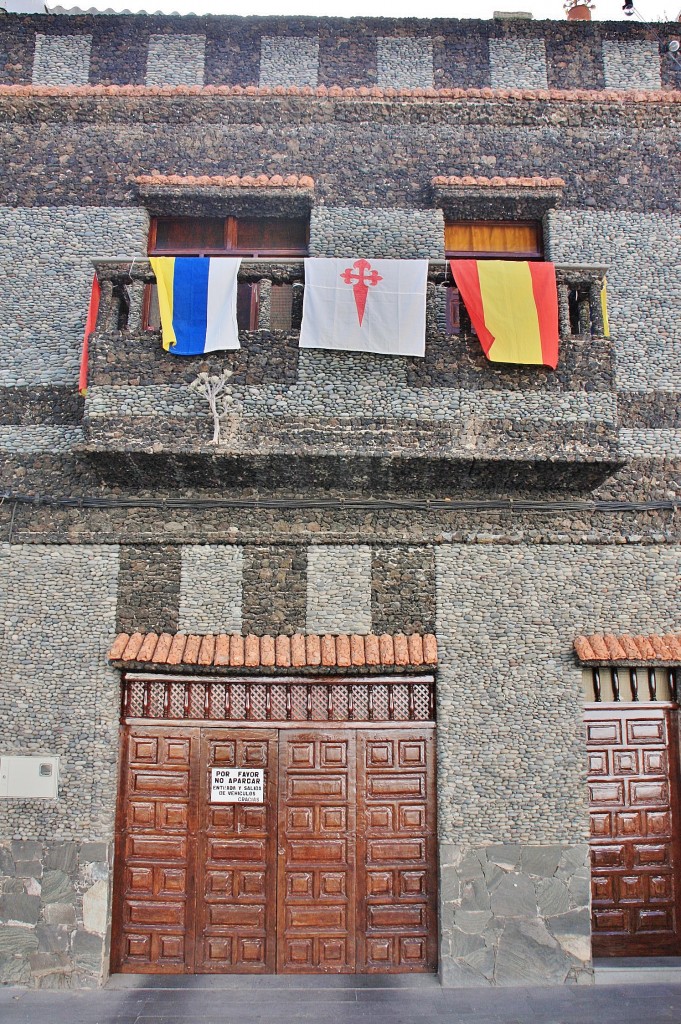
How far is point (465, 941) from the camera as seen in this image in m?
7.38

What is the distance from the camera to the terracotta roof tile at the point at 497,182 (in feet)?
29.9

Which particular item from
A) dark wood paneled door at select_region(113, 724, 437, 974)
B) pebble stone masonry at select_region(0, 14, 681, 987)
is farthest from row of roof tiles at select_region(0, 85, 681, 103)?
dark wood paneled door at select_region(113, 724, 437, 974)

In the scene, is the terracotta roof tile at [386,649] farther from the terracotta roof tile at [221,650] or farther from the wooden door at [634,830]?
the wooden door at [634,830]

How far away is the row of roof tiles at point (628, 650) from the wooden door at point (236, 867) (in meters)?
3.61

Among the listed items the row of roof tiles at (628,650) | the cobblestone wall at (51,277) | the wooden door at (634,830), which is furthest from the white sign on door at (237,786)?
the cobblestone wall at (51,277)

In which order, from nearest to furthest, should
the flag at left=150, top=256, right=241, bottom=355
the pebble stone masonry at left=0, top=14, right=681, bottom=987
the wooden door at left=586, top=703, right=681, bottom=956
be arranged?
1. the pebble stone masonry at left=0, top=14, right=681, bottom=987
2. the wooden door at left=586, top=703, right=681, bottom=956
3. the flag at left=150, top=256, right=241, bottom=355

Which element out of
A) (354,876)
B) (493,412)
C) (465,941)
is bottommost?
(465,941)

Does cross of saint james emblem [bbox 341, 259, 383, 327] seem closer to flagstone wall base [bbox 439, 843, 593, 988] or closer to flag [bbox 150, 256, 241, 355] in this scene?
flag [bbox 150, 256, 241, 355]

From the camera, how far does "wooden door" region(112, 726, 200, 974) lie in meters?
7.59

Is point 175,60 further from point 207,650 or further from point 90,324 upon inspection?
point 207,650

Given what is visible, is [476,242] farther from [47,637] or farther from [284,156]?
[47,637]

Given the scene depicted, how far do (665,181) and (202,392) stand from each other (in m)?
6.70

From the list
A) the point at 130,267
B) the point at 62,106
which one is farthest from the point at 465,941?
the point at 62,106

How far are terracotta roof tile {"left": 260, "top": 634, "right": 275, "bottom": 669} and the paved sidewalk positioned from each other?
10.7ft
